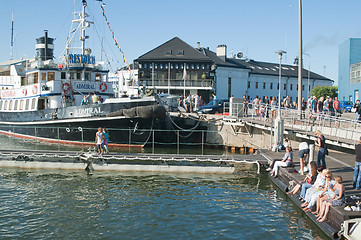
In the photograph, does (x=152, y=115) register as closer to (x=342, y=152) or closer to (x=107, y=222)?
(x=342, y=152)

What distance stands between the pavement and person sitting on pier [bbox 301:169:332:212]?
900 mm

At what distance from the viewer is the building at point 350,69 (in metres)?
43.0

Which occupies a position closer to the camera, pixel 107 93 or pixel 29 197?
pixel 29 197

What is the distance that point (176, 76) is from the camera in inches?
2203

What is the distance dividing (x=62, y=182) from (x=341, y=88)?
40.5 metres

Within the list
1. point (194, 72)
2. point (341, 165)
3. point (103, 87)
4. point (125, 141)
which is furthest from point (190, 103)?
point (194, 72)

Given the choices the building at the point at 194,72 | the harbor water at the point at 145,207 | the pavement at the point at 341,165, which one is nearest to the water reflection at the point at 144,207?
the harbor water at the point at 145,207

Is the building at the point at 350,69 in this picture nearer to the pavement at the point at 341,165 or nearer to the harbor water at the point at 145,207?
the pavement at the point at 341,165

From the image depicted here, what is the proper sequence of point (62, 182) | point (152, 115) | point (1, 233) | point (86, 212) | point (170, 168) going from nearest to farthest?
point (1, 233)
point (86, 212)
point (62, 182)
point (170, 168)
point (152, 115)

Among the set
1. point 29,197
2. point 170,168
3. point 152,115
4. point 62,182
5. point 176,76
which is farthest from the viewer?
point 176,76

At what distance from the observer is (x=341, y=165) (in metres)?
15.2

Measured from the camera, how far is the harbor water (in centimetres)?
1031

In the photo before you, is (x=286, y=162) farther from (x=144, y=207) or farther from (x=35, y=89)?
(x=35, y=89)

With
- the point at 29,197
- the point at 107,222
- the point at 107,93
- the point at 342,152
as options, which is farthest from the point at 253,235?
the point at 107,93
